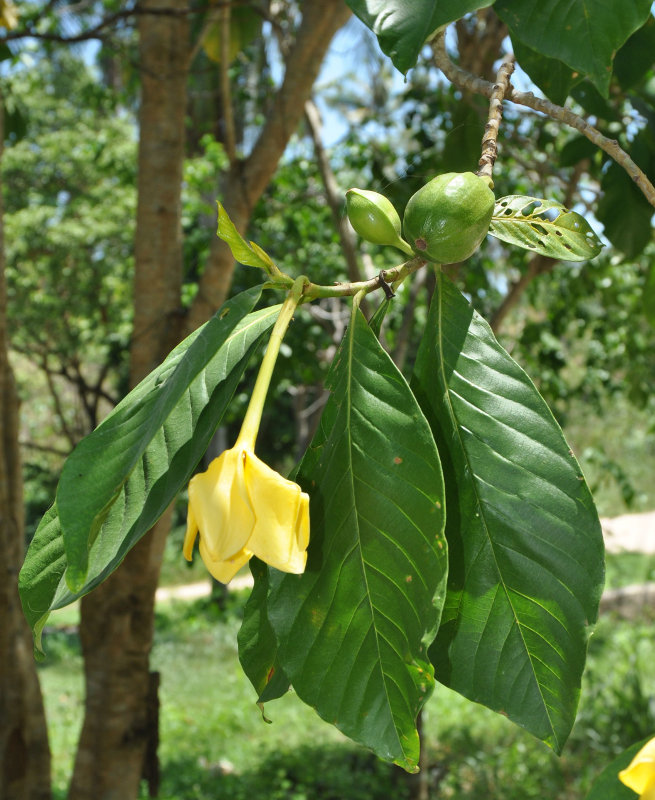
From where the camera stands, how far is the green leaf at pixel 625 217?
132 cm

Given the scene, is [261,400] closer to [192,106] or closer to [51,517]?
[51,517]

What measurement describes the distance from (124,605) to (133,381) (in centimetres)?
44

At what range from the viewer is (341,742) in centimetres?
363

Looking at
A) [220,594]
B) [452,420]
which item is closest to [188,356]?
[452,420]

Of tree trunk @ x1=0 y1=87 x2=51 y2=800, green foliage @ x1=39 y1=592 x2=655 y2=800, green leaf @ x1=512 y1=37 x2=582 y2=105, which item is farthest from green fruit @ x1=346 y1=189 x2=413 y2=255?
green foliage @ x1=39 y1=592 x2=655 y2=800

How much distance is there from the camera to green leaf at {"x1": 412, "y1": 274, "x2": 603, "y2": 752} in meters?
0.47

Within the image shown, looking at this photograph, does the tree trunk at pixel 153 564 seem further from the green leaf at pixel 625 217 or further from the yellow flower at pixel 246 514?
the yellow flower at pixel 246 514

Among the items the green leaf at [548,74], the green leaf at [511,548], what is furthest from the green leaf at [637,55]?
the green leaf at [511,548]

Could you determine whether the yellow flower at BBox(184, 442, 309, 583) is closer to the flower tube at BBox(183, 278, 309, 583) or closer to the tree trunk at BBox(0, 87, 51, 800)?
the flower tube at BBox(183, 278, 309, 583)

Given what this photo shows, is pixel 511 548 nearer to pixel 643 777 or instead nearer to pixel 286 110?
pixel 643 777

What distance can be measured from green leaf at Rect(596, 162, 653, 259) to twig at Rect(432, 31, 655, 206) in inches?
30.5

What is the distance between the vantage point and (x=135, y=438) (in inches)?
17.3

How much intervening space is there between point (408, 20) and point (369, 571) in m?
0.33

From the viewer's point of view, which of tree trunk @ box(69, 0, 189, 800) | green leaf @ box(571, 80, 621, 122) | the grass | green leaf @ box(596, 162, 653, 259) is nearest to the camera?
green leaf @ box(571, 80, 621, 122)
